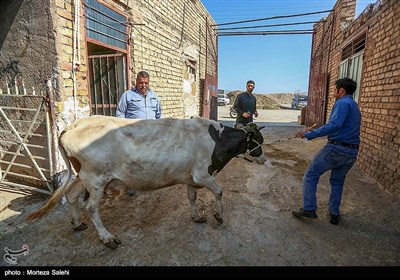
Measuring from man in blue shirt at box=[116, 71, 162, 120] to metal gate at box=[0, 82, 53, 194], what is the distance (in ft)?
3.41

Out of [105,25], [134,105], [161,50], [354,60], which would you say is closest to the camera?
[134,105]

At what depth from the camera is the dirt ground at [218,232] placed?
243 cm

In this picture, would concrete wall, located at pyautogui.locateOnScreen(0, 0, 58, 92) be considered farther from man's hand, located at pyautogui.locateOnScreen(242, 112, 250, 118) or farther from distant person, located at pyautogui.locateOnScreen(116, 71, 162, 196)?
man's hand, located at pyautogui.locateOnScreen(242, 112, 250, 118)

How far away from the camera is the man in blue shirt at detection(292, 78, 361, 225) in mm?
2766

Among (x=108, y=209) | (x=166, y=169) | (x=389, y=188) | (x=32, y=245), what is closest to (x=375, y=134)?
(x=389, y=188)

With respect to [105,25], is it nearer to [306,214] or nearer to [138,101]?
[138,101]

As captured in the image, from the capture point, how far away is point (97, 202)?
8.50 feet

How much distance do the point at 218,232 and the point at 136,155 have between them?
1367mm

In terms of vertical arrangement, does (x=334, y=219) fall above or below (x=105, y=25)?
below

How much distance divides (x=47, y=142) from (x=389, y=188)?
17.6 ft

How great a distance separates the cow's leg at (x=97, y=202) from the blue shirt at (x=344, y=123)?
2.49 meters

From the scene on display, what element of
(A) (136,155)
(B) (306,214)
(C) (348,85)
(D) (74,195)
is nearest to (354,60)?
(C) (348,85)

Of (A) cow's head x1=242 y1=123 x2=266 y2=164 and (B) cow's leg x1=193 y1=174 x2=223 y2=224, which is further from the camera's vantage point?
(A) cow's head x1=242 y1=123 x2=266 y2=164

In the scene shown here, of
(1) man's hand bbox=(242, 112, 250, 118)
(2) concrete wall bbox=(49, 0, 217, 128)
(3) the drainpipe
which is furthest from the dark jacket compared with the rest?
(3) the drainpipe
